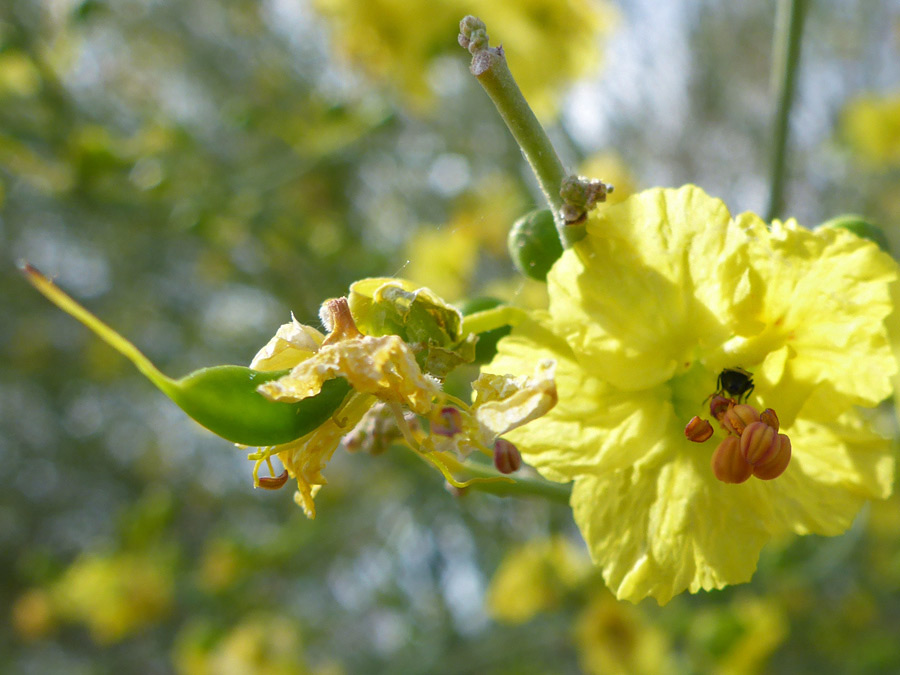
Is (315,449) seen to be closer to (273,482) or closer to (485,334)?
(273,482)

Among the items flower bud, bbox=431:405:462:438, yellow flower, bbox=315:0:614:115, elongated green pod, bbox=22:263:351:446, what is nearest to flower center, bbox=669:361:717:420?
flower bud, bbox=431:405:462:438

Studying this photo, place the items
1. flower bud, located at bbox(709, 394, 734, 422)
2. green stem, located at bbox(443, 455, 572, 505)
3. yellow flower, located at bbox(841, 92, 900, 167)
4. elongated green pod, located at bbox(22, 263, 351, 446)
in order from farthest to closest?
yellow flower, located at bbox(841, 92, 900, 167) → green stem, located at bbox(443, 455, 572, 505) → flower bud, located at bbox(709, 394, 734, 422) → elongated green pod, located at bbox(22, 263, 351, 446)

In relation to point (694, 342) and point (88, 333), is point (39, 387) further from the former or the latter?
point (694, 342)

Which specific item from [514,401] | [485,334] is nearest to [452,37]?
[485,334]

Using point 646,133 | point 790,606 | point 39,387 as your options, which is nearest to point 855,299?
point 790,606

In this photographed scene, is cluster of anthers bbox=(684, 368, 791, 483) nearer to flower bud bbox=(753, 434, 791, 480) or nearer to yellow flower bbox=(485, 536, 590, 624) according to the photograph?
flower bud bbox=(753, 434, 791, 480)

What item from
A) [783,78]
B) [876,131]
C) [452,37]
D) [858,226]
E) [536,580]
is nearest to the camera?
[858,226]

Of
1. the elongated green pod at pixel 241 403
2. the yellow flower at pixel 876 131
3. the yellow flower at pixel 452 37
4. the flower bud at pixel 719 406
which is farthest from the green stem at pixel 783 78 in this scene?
the yellow flower at pixel 876 131
